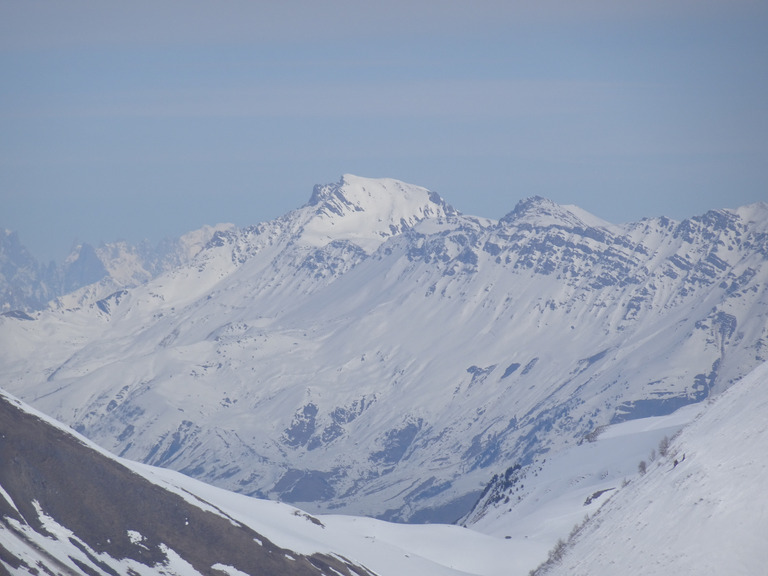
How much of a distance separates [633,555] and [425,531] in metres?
93.2

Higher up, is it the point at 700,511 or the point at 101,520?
the point at 700,511

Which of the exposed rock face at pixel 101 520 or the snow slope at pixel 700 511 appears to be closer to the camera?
the snow slope at pixel 700 511

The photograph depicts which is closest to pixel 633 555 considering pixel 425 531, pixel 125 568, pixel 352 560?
pixel 125 568

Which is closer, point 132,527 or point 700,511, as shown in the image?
point 700,511

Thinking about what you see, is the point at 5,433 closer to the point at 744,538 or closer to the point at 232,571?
the point at 232,571

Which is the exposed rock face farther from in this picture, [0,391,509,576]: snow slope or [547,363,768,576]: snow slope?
[547,363,768,576]: snow slope

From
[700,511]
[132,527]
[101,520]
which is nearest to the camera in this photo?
[700,511]

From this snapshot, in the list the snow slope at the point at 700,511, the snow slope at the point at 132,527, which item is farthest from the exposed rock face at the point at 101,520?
the snow slope at the point at 700,511

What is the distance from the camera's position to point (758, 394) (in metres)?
111

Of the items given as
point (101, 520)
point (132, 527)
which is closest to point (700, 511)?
point (132, 527)

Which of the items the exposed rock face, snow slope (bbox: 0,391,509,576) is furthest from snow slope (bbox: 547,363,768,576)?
snow slope (bbox: 0,391,509,576)

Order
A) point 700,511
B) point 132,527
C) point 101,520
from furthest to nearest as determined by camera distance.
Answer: point 132,527 < point 101,520 < point 700,511

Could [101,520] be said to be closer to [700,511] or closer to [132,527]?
[132,527]

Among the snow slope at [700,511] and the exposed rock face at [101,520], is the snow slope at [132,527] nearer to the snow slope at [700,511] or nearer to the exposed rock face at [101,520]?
the exposed rock face at [101,520]
